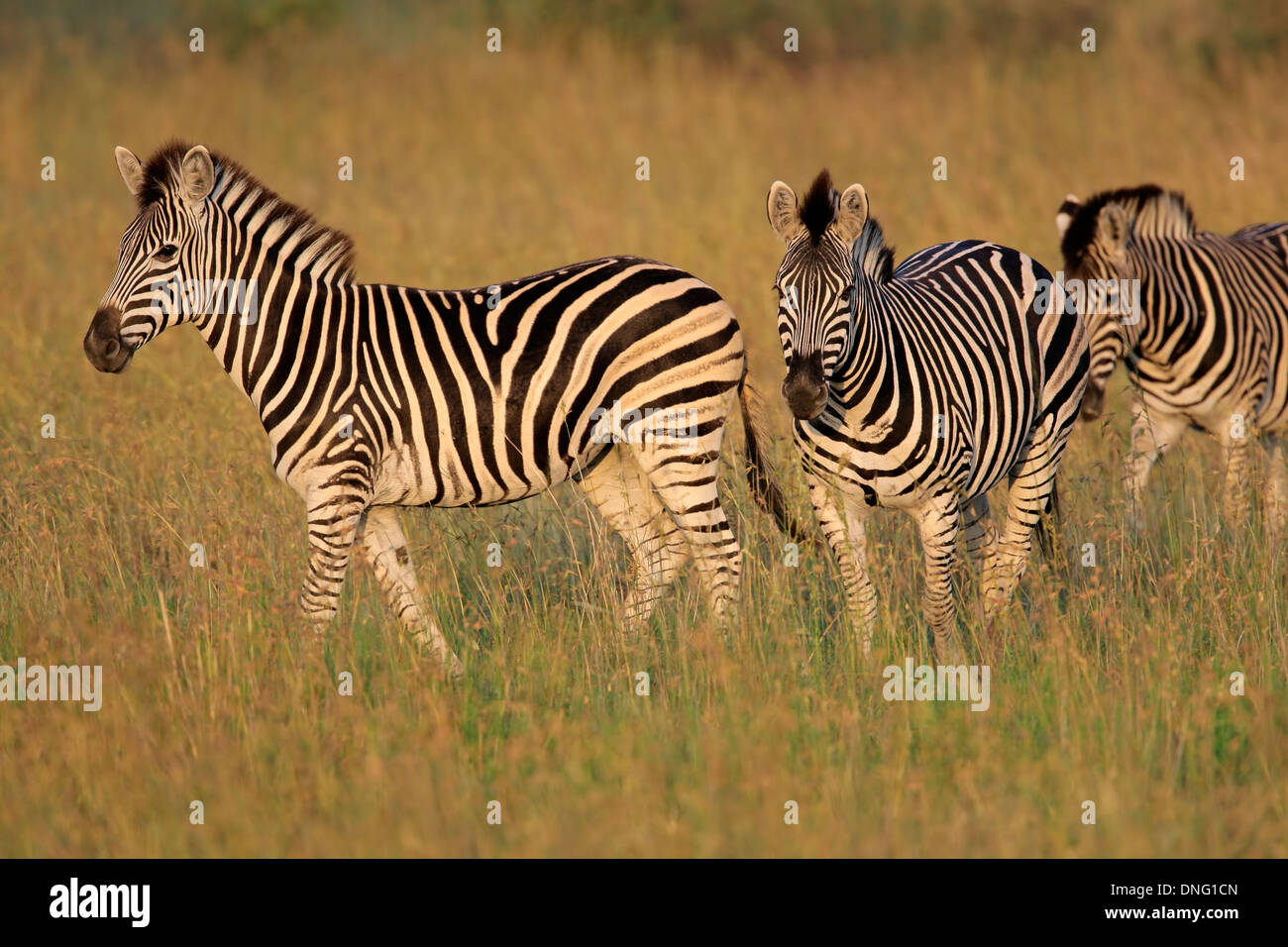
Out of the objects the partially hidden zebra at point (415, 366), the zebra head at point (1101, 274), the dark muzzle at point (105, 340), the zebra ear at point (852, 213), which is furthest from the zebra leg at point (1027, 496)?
the dark muzzle at point (105, 340)

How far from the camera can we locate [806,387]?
4.96m

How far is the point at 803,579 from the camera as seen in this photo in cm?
653

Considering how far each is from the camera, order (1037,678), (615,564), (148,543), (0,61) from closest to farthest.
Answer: (1037,678) < (615,564) < (148,543) < (0,61)

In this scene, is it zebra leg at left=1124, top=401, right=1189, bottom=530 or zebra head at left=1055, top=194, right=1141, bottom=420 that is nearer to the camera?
zebra head at left=1055, top=194, right=1141, bottom=420

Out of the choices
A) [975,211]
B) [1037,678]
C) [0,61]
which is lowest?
[1037,678]

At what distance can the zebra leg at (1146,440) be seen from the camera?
7.29m

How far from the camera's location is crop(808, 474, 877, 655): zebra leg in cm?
554

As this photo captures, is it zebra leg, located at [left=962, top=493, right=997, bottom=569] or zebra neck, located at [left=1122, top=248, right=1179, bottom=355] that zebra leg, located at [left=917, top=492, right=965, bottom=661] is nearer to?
zebra leg, located at [left=962, top=493, right=997, bottom=569]

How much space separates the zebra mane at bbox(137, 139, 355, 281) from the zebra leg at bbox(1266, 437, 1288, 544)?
448cm

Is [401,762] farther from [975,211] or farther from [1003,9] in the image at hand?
[1003,9]

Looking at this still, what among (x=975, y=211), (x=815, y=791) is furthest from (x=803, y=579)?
(x=975, y=211)

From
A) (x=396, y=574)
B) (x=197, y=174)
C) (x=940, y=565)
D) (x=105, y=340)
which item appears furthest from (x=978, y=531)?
(x=105, y=340)

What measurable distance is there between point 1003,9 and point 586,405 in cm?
1789

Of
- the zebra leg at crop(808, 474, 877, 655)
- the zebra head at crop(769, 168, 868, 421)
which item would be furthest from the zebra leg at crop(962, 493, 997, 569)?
the zebra head at crop(769, 168, 868, 421)
